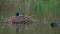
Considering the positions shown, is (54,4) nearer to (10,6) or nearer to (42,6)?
(42,6)

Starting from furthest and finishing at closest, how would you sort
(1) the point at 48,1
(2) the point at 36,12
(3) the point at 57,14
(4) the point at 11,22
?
1. (1) the point at 48,1
2. (2) the point at 36,12
3. (3) the point at 57,14
4. (4) the point at 11,22

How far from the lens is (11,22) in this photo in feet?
38.6

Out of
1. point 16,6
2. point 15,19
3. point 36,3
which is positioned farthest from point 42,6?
point 15,19

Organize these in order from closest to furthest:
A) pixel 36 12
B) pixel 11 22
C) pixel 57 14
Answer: pixel 11 22 → pixel 57 14 → pixel 36 12

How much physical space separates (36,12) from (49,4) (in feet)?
4.34

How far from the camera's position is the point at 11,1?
18.3 metres

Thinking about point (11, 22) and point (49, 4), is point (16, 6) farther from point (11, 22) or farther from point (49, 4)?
point (11, 22)

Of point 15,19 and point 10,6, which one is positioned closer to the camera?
point 15,19

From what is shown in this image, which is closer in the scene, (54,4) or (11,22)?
(11,22)

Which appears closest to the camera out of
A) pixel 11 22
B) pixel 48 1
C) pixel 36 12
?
pixel 11 22

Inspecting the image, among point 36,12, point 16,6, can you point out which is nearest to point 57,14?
point 36,12

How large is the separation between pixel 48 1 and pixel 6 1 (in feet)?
9.36

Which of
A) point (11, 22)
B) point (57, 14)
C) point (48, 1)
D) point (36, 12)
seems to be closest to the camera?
point (11, 22)

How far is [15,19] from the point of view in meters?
11.8
